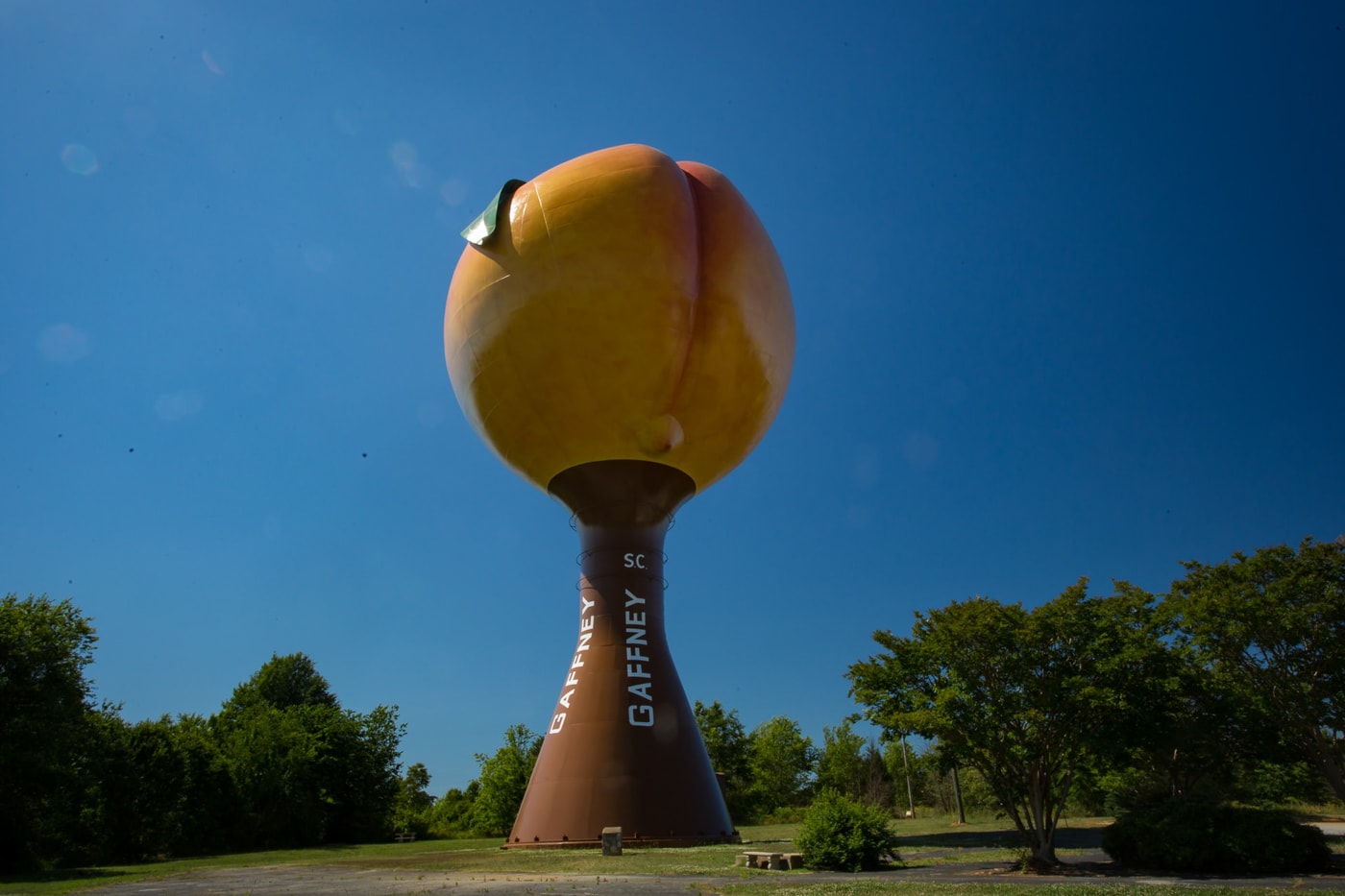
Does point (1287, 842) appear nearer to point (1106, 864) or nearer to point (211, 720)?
point (1106, 864)

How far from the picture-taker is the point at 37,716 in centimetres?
1959

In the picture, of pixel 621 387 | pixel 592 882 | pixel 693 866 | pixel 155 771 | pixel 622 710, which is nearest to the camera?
pixel 592 882

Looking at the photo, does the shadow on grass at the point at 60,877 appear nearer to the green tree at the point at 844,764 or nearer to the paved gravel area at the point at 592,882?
the paved gravel area at the point at 592,882

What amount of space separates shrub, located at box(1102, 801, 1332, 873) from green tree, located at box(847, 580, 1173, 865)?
3.99 feet

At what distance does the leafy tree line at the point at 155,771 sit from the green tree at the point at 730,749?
59.6ft

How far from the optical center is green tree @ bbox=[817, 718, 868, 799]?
58.5 meters

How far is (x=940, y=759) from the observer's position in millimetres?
15766

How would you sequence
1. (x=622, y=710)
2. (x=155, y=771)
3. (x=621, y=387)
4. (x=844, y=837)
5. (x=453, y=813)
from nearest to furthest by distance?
(x=844, y=837) < (x=622, y=710) < (x=621, y=387) < (x=155, y=771) < (x=453, y=813)

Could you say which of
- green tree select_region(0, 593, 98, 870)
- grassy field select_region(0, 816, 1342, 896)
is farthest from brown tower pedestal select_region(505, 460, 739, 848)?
green tree select_region(0, 593, 98, 870)

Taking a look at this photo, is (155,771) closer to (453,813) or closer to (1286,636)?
(453,813)

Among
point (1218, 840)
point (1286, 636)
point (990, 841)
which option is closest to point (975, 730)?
point (1218, 840)

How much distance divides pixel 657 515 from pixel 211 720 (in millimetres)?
36625

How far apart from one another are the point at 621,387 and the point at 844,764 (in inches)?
1929

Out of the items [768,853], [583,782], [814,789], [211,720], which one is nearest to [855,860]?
[768,853]
